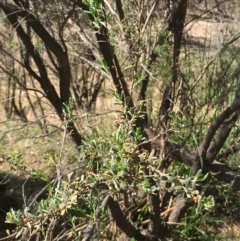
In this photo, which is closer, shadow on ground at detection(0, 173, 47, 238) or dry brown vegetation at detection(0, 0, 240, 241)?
dry brown vegetation at detection(0, 0, 240, 241)

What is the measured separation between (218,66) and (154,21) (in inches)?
33.2

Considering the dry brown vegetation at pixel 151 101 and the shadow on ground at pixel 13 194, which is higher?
the dry brown vegetation at pixel 151 101

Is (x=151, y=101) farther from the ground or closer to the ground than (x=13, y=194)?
farther from the ground

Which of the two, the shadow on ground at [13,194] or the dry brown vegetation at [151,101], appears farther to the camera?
the shadow on ground at [13,194]

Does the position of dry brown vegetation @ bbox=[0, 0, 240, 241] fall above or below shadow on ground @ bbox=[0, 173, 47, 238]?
above

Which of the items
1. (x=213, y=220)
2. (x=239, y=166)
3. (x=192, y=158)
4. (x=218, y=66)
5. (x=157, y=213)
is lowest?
(x=213, y=220)

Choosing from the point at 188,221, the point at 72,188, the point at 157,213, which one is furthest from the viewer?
the point at 188,221

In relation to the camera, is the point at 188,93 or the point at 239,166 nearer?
the point at 188,93

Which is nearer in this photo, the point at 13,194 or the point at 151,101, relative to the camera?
the point at 151,101

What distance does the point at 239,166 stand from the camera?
4.11m

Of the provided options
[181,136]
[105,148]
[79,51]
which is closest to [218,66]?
[181,136]

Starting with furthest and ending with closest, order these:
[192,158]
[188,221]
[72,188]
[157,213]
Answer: [188,221] → [157,213] → [192,158] → [72,188]

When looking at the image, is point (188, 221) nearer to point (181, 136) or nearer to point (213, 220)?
point (213, 220)

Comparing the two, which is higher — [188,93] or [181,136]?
[188,93]
